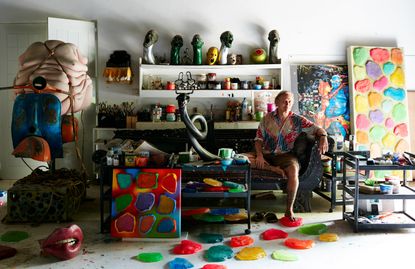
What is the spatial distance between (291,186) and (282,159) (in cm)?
34

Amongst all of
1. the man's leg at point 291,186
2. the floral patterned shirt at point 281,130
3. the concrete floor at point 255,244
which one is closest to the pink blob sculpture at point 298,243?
the concrete floor at point 255,244

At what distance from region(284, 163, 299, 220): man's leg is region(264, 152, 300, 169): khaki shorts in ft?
0.23

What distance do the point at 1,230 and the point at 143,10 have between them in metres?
3.64

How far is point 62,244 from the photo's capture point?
308 centimetres

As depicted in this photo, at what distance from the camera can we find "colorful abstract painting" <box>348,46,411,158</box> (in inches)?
239

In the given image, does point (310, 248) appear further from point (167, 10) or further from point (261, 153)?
point (167, 10)

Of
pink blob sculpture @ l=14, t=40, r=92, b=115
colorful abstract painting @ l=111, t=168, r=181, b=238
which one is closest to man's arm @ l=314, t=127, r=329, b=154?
colorful abstract painting @ l=111, t=168, r=181, b=238

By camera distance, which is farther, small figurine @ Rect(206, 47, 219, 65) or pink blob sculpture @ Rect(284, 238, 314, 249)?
small figurine @ Rect(206, 47, 219, 65)

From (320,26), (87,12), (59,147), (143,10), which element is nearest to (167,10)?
(143,10)

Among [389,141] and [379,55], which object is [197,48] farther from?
[389,141]

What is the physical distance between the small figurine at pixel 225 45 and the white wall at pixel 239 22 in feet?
0.92

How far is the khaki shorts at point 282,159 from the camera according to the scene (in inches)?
166

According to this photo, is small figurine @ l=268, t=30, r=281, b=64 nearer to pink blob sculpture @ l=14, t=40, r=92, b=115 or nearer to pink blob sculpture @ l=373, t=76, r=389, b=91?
pink blob sculpture @ l=373, t=76, r=389, b=91

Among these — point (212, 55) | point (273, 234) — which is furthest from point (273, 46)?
point (273, 234)
